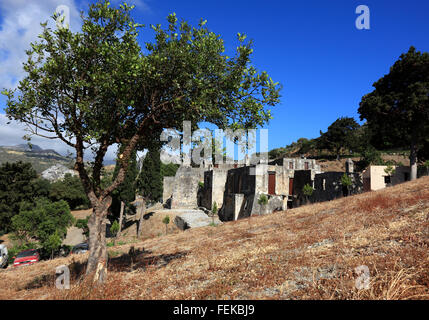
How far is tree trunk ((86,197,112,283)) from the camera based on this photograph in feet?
31.0

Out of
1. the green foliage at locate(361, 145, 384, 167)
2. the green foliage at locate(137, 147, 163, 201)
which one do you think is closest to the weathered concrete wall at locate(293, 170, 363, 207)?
the green foliage at locate(137, 147, 163, 201)

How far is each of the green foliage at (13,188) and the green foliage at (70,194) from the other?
1188 centimetres

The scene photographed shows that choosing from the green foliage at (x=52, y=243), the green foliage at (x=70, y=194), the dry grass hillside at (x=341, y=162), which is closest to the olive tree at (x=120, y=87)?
the green foliage at (x=52, y=243)

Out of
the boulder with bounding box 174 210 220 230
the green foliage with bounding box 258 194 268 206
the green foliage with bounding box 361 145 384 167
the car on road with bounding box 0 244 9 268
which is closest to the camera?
the car on road with bounding box 0 244 9 268

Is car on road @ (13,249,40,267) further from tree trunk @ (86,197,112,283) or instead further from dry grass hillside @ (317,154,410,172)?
dry grass hillside @ (317,154,410,172)

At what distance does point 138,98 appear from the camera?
10.8 meters

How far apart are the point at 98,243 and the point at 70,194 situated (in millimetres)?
79265

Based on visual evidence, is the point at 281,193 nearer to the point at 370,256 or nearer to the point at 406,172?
the point at 406,172

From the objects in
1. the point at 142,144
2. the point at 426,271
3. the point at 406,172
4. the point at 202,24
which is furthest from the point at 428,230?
the point at 406,172

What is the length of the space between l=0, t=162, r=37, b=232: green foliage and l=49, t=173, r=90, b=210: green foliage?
11.9 metres

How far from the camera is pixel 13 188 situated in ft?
197

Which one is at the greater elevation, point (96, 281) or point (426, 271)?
point (426, 271)

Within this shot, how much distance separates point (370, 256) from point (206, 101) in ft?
25.8

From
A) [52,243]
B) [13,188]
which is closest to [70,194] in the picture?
[13,188]
